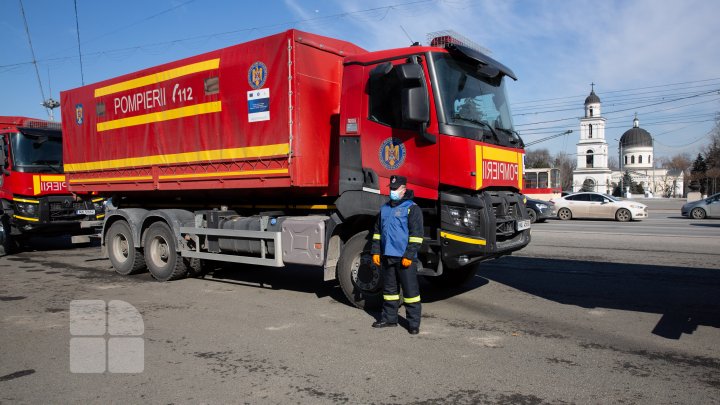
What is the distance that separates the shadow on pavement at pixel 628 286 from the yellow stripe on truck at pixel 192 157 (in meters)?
4.42

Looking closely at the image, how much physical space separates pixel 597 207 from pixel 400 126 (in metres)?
21.6

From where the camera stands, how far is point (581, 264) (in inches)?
406

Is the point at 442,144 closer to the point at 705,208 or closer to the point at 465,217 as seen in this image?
the point at 465,217

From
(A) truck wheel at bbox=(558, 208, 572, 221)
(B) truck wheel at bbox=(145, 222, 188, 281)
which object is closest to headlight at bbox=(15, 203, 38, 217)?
(B) truck wheel at bbox=(145, 222, 188, 281)

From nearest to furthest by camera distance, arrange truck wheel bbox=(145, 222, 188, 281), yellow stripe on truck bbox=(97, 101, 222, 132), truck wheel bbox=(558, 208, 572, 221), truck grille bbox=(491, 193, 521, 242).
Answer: truck grille bbox=(491, 193, 521, 242), yellow stripe on truck bbox=(97, 101, 222, 132), truck wheel bbox=(145, 222, 188, 281), truck wheel bbox=(558, 208, 572, 221)

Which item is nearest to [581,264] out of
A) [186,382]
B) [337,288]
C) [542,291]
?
[542,291]

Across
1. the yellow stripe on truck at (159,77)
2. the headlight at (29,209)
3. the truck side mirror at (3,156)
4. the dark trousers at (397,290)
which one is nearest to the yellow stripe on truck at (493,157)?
the dark trousers at (397,290)

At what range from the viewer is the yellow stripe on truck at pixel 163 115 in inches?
309

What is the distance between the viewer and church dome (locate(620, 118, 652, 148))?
11150cm

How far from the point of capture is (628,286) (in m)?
8.05

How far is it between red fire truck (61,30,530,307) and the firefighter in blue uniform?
1.46 ft

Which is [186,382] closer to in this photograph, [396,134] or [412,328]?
[412,328]

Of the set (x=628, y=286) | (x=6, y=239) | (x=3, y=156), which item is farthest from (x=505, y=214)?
(x=6, y=239)

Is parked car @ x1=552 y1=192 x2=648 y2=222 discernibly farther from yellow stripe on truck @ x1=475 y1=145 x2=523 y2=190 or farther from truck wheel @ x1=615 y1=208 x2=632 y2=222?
yellow stripe on truck @ x1=475 y1=145 x2=523 y2=190
